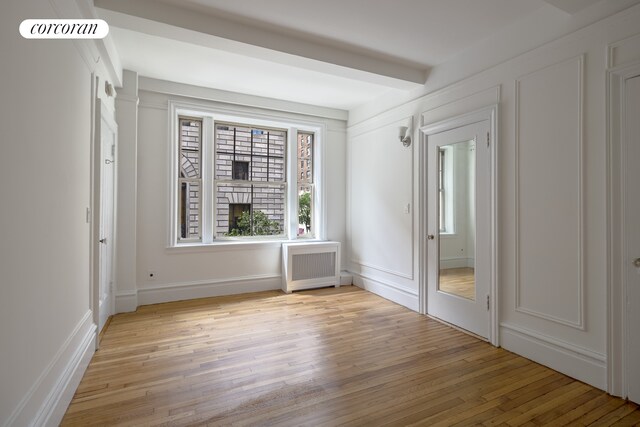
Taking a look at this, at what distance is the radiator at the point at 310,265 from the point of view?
4.91 metres

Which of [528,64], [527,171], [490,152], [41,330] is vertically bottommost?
[41,330]

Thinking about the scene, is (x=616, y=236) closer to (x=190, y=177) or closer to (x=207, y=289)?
(x=207, y=289)

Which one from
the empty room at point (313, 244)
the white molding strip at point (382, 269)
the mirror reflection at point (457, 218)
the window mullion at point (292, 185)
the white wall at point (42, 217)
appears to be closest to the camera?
the white wall at point (42, 217)

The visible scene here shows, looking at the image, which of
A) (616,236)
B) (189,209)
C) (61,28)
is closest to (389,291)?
(616,236)

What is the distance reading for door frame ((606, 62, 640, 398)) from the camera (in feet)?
7.29

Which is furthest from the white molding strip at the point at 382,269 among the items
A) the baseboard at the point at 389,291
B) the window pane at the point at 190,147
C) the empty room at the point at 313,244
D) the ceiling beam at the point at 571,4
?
the ceiling beam at the point at 571,4

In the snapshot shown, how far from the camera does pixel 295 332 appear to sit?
3.37 m

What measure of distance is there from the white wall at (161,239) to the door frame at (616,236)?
12.7 feet

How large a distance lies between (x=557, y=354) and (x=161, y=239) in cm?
434

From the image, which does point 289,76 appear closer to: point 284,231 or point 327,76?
point 327,76

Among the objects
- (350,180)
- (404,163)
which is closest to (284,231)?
(350,180)

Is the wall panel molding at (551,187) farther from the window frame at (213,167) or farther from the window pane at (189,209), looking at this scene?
the window pane at (189,209)

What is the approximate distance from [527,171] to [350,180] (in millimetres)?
2945

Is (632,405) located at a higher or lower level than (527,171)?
lower
